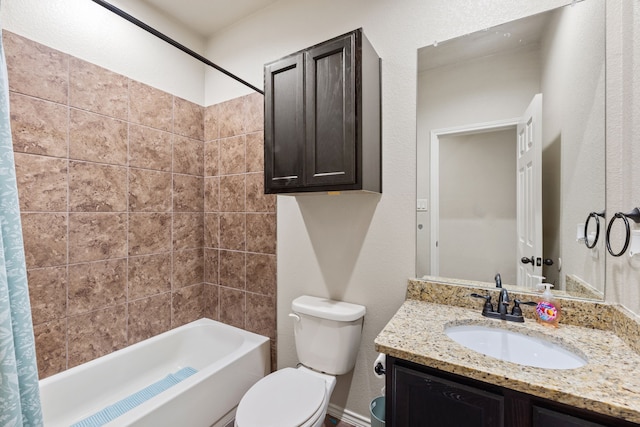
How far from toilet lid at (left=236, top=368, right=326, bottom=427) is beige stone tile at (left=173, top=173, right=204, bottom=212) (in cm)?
145

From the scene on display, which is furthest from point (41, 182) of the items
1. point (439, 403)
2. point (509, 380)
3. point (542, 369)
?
point (542, 369)

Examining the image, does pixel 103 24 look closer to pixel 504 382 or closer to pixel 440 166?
pixel 440 166

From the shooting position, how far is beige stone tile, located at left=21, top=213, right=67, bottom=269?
1450 millimetres

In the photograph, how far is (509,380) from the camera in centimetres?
78

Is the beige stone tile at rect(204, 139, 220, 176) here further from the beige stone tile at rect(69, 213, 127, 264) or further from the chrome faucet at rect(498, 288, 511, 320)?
the chrome faucet at rect(498, 288, 511, 320)

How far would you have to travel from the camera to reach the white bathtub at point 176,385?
4.69ft

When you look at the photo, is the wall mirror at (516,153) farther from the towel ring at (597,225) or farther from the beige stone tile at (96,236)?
the beige stone tile at (96,236)

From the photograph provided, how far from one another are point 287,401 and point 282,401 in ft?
0.08

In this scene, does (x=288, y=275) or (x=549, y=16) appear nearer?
(x=549, y=16)

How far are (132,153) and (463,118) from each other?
6.80 feet

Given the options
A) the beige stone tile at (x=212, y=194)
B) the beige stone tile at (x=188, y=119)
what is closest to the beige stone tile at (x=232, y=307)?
the beige stone tile at (x=212, y=194)

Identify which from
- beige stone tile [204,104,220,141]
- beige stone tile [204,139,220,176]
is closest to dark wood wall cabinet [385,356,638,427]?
beige stone tile [204,139,220,176]

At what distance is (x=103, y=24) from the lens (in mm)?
1773

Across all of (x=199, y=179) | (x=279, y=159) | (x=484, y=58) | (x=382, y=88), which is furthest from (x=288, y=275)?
(x=484, y=58)
